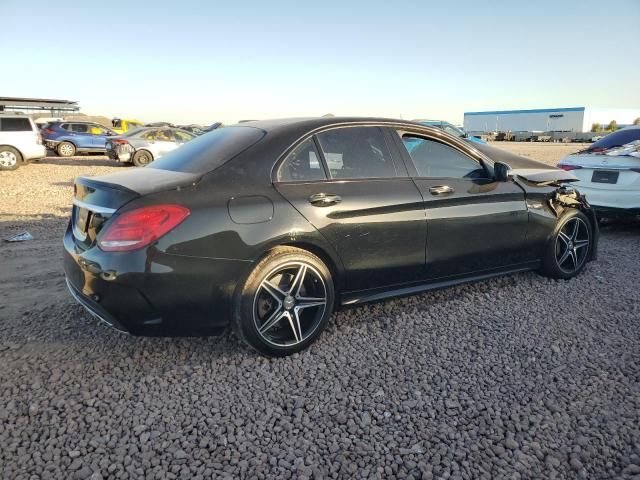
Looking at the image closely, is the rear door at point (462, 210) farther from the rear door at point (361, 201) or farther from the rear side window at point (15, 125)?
the rear side window at point (15, 125)

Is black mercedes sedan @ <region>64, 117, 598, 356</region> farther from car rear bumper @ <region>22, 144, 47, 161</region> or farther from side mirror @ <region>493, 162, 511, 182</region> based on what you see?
car rear bumper @ <region>22, 144, 47, 161</region>

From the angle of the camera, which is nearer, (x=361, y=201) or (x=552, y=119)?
(x=361, y=201)

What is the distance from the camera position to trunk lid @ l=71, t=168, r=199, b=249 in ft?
8.97

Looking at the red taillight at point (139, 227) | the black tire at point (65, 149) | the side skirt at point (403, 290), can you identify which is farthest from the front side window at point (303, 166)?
the black tire at point (65, 149)

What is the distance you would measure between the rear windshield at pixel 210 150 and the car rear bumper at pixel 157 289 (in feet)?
2.17

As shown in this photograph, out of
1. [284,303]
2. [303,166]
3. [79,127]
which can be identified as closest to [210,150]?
[303,166]

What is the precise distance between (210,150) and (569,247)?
141 inches

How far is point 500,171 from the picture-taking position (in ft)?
12.9

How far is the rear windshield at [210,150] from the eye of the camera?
10.1 ft

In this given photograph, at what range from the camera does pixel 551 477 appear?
207 cm

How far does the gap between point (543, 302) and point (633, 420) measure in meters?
1.68

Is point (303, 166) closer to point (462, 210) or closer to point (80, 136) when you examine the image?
point (462, 210)

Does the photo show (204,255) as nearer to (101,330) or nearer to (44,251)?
(101,330)

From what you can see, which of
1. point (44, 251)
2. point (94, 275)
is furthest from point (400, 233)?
point (44, 251)
